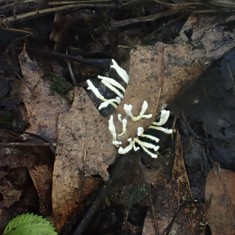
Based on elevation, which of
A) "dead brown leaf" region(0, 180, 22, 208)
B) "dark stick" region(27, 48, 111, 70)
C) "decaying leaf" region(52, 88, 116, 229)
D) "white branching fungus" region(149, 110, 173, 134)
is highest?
"dark stick" region(27, 48, 111, 70)

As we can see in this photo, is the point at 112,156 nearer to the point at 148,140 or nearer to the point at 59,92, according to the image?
the point at 148,140

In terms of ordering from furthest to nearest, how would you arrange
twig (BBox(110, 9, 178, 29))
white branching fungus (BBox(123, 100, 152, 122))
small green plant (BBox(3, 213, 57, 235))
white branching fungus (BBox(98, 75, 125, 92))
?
twig (BBox(110, 9, 178, 29)), white branching fungus (BBox(98, 75, 125, 92)), white branching fungus (BBox(123, 100, 152, 122)), small green plant (BBox(3, 213, 57, 235))

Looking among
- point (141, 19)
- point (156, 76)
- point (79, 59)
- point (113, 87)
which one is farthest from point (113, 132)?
point (141, 19)

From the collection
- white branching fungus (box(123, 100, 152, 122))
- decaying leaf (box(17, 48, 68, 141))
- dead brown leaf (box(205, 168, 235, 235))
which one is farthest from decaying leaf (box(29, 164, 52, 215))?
dead brown leaf (box(205, 168, 235, 235))

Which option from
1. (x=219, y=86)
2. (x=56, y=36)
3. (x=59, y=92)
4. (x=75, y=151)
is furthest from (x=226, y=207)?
(x=56, y=36)

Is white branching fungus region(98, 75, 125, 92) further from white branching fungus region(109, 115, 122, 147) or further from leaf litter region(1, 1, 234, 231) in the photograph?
white branching fungus region(109, 115, 122, 147)

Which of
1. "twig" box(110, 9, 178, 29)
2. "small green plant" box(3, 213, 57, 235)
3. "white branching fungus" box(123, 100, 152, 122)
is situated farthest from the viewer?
"twig" box(110, 9, 178, 29)

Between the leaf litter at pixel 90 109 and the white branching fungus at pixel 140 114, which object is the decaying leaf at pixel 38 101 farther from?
the white branching fungus at pixel 140 114

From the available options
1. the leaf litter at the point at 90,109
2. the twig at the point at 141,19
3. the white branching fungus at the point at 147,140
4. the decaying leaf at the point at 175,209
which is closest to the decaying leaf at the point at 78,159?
the leaf litter at the point at 90,109

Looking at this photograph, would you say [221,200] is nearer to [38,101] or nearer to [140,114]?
[140,114]
